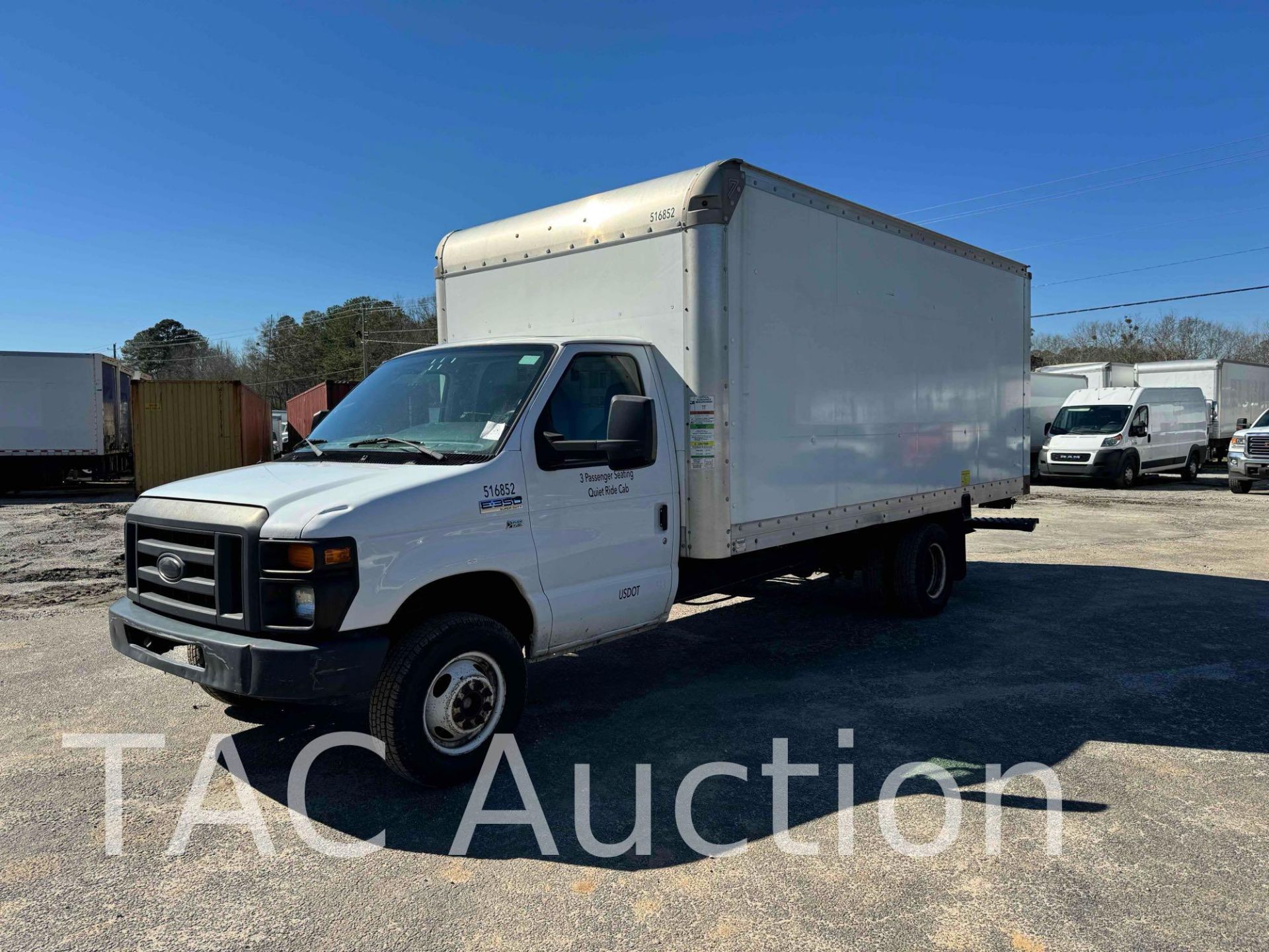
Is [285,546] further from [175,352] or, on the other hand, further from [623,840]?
[175,352]

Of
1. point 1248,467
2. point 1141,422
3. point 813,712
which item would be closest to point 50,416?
point 813,712

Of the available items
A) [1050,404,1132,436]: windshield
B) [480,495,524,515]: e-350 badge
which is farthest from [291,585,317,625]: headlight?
[1050,404,1132,436]: windshield

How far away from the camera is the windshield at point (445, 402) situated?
4.67 meters

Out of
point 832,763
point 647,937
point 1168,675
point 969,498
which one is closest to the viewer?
point 647,937

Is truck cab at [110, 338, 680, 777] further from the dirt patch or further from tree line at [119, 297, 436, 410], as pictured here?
tree line at [119, 297, 436, 410]

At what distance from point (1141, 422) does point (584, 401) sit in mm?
21809

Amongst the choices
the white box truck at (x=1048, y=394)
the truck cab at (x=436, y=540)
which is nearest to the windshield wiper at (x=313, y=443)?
the truck cab at (x=436, y=540)

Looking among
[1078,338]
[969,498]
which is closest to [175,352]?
[1078,338]

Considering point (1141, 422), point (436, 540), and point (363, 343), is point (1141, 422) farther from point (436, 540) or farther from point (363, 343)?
point (363, 343)

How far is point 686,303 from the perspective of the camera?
5.38 meters

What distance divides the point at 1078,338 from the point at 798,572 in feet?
233

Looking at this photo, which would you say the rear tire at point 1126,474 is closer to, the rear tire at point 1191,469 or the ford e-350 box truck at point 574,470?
the rear tire at point 1191,469

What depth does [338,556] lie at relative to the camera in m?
3.83

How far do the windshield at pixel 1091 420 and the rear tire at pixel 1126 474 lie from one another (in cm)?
83
